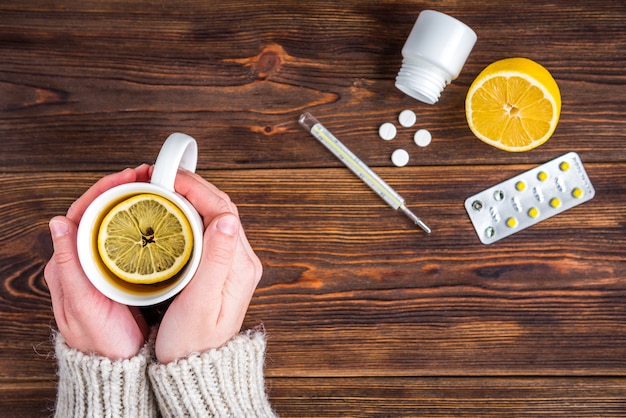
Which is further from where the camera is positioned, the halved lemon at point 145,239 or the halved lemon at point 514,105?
the halved lemon at point 514,105

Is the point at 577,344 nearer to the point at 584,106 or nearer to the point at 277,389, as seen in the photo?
the point at 584,106

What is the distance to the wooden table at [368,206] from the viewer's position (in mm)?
895

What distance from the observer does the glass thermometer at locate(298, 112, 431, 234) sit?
0.88m

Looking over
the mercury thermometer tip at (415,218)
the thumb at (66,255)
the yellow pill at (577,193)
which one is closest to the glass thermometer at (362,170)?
the mercury thermometer tip at (415,218)

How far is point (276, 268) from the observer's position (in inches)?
35.3

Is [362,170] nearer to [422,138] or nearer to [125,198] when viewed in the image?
[422,138]

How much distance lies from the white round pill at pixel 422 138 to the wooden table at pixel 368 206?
0.01 meters

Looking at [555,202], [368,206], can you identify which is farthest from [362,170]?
[555,202]

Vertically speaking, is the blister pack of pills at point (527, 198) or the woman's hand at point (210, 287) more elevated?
the blister pack of pills at point (527, 198)

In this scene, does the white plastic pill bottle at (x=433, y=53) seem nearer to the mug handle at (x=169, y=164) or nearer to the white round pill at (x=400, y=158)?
the white round pill at (x=400, y=158)

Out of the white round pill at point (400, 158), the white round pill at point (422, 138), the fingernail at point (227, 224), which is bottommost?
the fingernail at point (227, 224)

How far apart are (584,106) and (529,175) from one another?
135 millimetres

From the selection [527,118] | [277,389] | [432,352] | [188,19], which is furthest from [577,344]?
[188,19]

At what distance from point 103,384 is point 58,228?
206 mm
